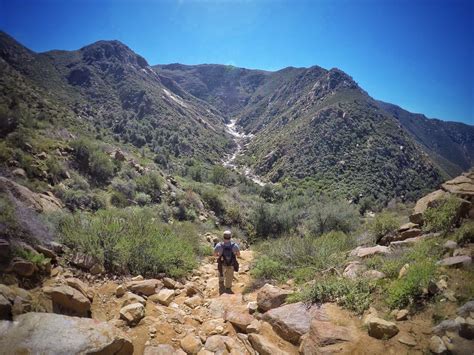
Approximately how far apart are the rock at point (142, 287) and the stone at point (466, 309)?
15.0ft

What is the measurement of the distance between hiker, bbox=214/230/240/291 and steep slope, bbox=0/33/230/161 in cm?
4163

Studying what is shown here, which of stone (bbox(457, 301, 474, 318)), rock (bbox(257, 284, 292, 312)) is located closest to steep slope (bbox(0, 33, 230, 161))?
rock (bbox(257, 284, 292, 312))

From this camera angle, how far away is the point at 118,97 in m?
63.6

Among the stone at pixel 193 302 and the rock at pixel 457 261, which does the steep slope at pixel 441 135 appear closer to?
the rock at pixel 457 261

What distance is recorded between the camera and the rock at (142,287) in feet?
16.1

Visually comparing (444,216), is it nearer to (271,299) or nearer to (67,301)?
(271,299)

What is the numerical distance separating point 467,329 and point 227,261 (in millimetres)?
4409

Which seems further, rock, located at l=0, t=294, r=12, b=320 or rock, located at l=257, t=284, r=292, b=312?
rock, located at l=257, t=284, r=292, b=312

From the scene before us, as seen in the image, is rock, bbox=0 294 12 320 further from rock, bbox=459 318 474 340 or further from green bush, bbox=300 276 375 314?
rock, bbox=459 318 474 340

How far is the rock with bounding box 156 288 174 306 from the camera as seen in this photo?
15.8 ft

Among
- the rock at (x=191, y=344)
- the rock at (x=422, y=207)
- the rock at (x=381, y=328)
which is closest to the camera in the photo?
the rock at (x=381, y=328)

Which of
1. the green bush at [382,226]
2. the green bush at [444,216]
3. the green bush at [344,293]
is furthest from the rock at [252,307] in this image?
the green bush at [382,226]

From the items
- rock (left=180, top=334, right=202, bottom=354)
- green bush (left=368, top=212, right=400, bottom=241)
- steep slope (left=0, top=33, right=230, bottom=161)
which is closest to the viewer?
rock (left=180, top=334, right=202, bottom=354)

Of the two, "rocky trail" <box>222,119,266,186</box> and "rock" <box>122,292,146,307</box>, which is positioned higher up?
"rocky trail" <box>222,119,266,186</box>
